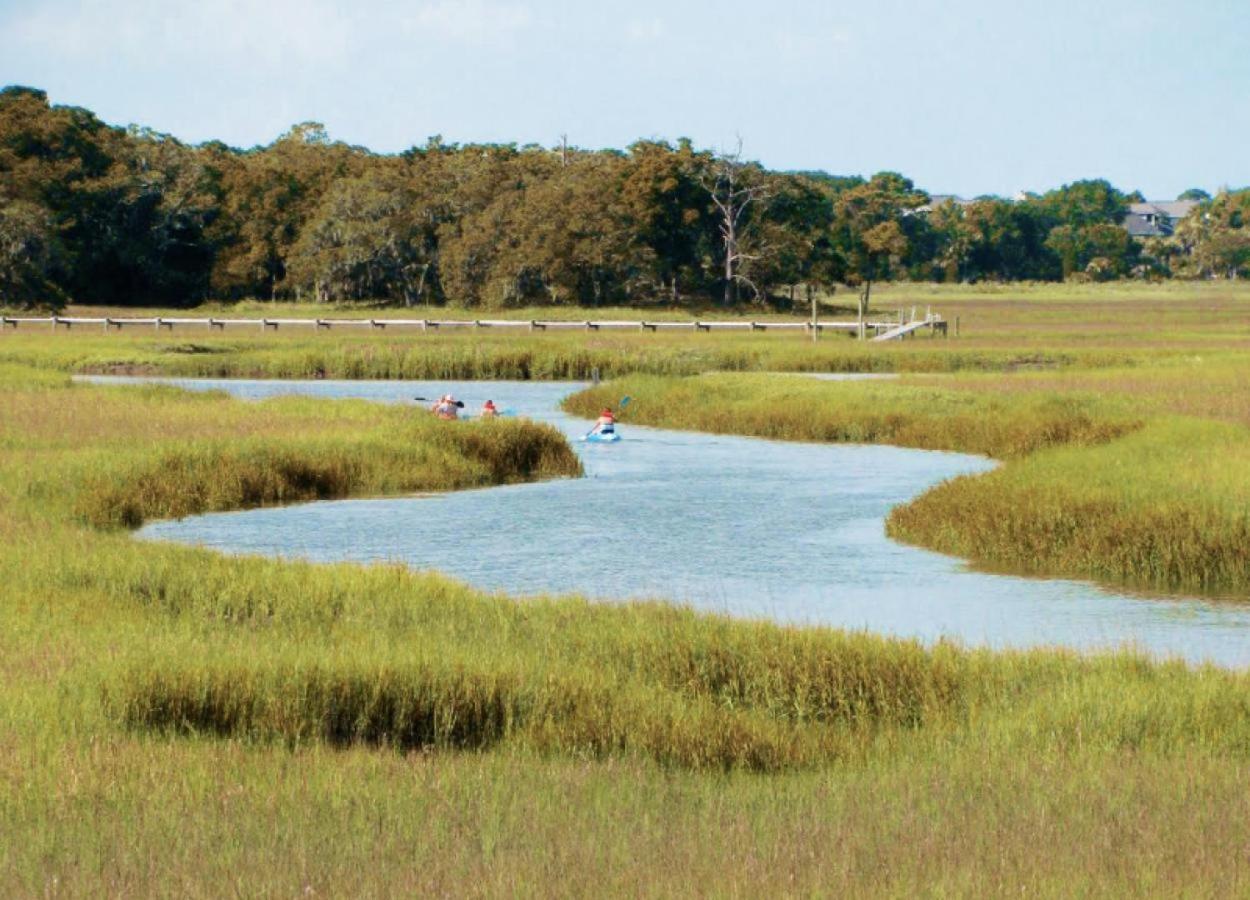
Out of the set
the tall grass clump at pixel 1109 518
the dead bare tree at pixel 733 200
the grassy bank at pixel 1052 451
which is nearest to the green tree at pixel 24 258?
the dead bare tree at pixel 733 200

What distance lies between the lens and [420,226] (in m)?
90.4

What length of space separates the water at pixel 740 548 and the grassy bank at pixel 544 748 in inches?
91.8

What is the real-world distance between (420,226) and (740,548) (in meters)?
71.4

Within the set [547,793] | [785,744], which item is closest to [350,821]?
[547,793]

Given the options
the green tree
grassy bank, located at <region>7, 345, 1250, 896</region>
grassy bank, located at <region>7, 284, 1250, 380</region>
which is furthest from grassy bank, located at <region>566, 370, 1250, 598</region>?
the green tree

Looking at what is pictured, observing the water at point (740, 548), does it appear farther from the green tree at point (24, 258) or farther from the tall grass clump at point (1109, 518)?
the green tree at point (24, 258)

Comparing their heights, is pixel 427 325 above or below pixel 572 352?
below

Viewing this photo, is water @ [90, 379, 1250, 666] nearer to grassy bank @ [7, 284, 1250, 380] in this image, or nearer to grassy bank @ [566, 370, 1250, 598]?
grassy bank @ [566, 370, 1250, 598]

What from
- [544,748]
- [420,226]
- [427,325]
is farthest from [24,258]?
[544,748]

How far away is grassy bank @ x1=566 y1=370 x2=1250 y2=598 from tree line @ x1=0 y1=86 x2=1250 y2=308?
1719 inches

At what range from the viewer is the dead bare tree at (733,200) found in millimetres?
87625

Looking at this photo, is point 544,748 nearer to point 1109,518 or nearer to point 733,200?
point 1109,518

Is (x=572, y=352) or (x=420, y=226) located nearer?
(x=572, y=352)

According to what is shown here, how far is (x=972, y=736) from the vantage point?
35.0 feet
